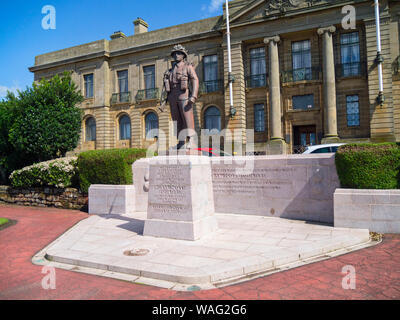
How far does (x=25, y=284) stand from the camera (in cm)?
448

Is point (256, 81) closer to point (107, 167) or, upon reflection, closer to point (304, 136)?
point (304, 136)

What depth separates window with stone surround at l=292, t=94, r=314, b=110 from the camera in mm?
23042

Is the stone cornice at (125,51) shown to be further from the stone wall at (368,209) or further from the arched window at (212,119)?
the stone wall at (368,209)

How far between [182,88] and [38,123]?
431 inches

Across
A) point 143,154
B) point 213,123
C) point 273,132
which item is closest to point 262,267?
point 143,154

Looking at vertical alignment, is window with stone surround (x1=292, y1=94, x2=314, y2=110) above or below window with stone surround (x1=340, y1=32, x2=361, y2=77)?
below

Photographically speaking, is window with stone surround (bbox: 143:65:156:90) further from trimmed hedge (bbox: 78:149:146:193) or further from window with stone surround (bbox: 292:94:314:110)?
trimmed hedge (bbox: 78:149:146:193)

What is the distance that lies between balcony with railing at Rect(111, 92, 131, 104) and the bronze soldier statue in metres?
22.3

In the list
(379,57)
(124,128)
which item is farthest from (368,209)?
(124,128)

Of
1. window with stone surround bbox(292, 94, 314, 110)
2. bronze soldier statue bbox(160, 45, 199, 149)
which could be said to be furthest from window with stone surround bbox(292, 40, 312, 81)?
bronze soldier statue bbox(160, 45, 199, 149)

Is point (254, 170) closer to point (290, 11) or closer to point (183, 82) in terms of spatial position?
point (183, 82)

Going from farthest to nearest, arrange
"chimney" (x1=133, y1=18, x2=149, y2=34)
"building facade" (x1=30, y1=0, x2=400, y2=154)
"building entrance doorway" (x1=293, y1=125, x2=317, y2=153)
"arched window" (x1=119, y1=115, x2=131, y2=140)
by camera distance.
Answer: "chimney" (x1=133, y1=18, x2=149, y2=34) → "arched window" (x1=119, y1=115, x2=131, y2=140) → "building entrance doorway" (x1=293, y1=125, x2=317, y2=153) → "building facade" (x1=30, y1=0, x2=400, y2=154)

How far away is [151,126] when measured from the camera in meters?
28.5

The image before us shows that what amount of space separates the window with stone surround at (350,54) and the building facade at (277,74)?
0.06 metres
